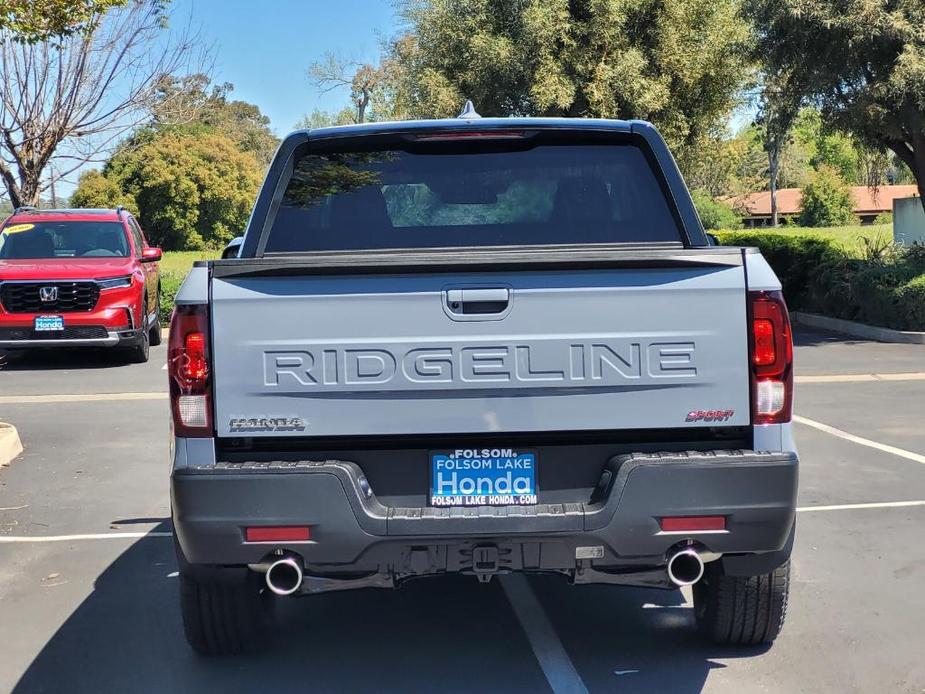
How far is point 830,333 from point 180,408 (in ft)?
54.2

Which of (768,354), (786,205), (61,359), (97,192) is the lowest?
(61,359)

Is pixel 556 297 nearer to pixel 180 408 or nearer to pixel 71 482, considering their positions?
pixel 180 408

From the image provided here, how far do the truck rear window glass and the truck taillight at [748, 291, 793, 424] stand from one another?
3.04ft

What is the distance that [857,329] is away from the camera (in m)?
18.6

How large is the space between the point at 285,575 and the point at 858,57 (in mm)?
16486

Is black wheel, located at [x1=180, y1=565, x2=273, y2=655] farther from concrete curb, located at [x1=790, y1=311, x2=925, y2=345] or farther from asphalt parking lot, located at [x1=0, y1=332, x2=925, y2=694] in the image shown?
concrete curb, located at [x1=790, y1=311, x2=925, y2=345]

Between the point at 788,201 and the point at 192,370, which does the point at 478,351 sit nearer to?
the point at 192,370

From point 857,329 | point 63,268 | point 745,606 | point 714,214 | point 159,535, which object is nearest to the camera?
point 745,606

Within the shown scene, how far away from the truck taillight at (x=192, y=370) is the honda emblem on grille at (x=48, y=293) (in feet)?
39.4

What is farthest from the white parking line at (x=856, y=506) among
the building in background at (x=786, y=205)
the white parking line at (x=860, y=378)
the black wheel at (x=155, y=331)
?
the building in background at (x=786, y=205)

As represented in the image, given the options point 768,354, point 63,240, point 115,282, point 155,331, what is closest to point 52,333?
point 115,282

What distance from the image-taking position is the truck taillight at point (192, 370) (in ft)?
13.1

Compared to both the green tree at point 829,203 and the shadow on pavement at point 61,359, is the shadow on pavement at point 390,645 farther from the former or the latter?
the green tree at point 829,203

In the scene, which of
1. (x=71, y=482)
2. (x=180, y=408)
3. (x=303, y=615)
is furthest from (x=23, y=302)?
(x=180, y=408)
